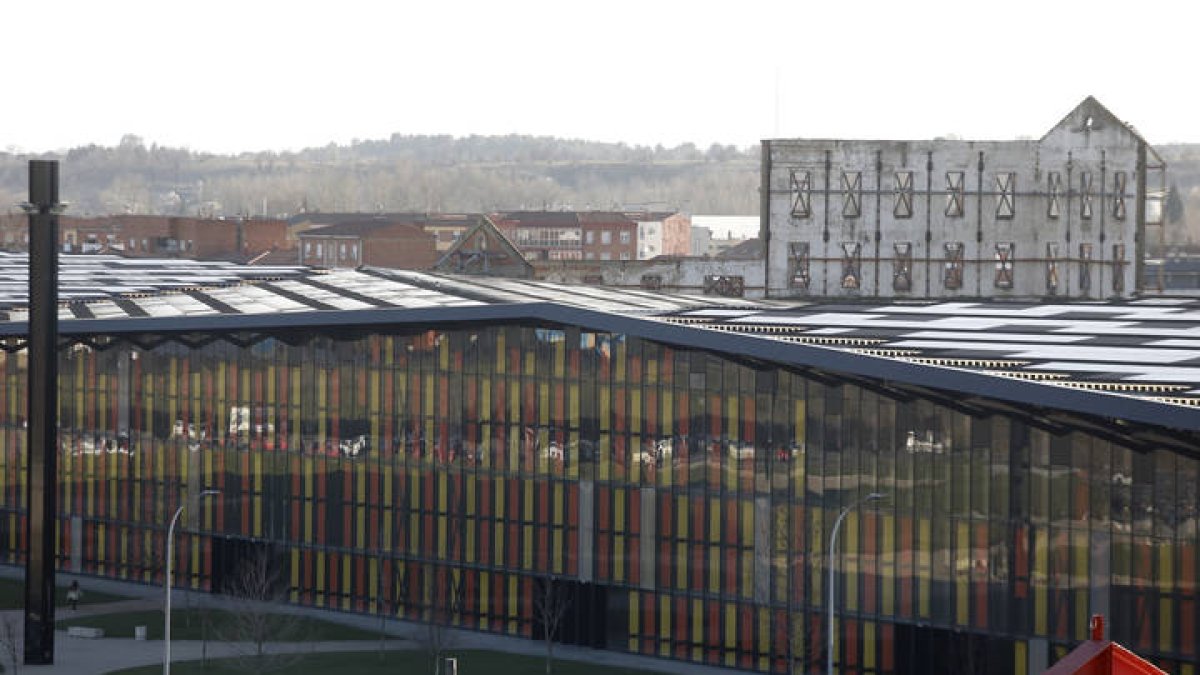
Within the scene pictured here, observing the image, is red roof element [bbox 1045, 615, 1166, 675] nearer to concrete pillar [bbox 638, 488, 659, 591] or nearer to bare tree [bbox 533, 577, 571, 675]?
concrete pillar [bbox 638, 488, 659, 591]

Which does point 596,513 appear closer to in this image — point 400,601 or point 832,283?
point 400,601

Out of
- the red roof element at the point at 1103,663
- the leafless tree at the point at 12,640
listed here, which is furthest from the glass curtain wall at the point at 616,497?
the red roof element at the point at 1103,663

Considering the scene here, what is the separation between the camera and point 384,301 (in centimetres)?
9419

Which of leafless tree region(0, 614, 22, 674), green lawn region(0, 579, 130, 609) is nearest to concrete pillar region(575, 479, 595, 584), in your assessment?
leafless tree region(0, 614, 22, 674)

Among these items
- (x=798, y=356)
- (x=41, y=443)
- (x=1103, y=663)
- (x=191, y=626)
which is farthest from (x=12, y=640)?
(x=1103, y=663)

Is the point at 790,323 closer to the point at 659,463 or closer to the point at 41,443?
the point at 659,463

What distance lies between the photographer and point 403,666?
241 feet

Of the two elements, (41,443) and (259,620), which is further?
(259,620)

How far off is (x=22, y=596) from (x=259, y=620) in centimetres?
1749

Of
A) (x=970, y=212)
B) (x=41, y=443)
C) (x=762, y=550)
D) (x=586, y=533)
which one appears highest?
(x=970, y=212)

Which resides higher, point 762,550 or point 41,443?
point 41,443

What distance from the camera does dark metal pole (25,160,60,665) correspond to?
68375 mm

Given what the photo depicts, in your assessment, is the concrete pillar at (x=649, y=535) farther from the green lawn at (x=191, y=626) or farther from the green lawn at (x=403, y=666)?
the green lawn at (x=191, y=626)

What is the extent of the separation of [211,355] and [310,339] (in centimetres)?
541
